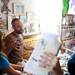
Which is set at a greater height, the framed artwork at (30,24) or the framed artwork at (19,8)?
the framed artwork at (19,8)

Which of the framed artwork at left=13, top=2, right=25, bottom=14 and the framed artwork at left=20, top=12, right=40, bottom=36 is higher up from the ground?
the framed artwork at left=13, top=2, right=25, bottom=14

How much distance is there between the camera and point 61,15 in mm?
2195

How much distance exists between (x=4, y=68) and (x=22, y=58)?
68 cm

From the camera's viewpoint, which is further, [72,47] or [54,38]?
[72,47]

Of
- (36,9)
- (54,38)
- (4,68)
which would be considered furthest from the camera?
(36,9)

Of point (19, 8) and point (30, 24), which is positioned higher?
point (19, 8)

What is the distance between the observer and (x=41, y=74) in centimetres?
78

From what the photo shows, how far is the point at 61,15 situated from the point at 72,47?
13.8 inches

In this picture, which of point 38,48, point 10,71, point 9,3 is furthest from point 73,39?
point 38,48

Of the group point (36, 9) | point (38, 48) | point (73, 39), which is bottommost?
point (73, 39)

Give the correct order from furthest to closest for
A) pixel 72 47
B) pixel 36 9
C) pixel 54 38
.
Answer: pixel 72 47
pixel 36 9
pixel 54 38

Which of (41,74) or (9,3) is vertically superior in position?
(9,3)

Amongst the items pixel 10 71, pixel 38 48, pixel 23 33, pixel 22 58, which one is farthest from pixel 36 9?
pixel 38 48

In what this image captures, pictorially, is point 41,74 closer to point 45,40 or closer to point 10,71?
point 45,40
